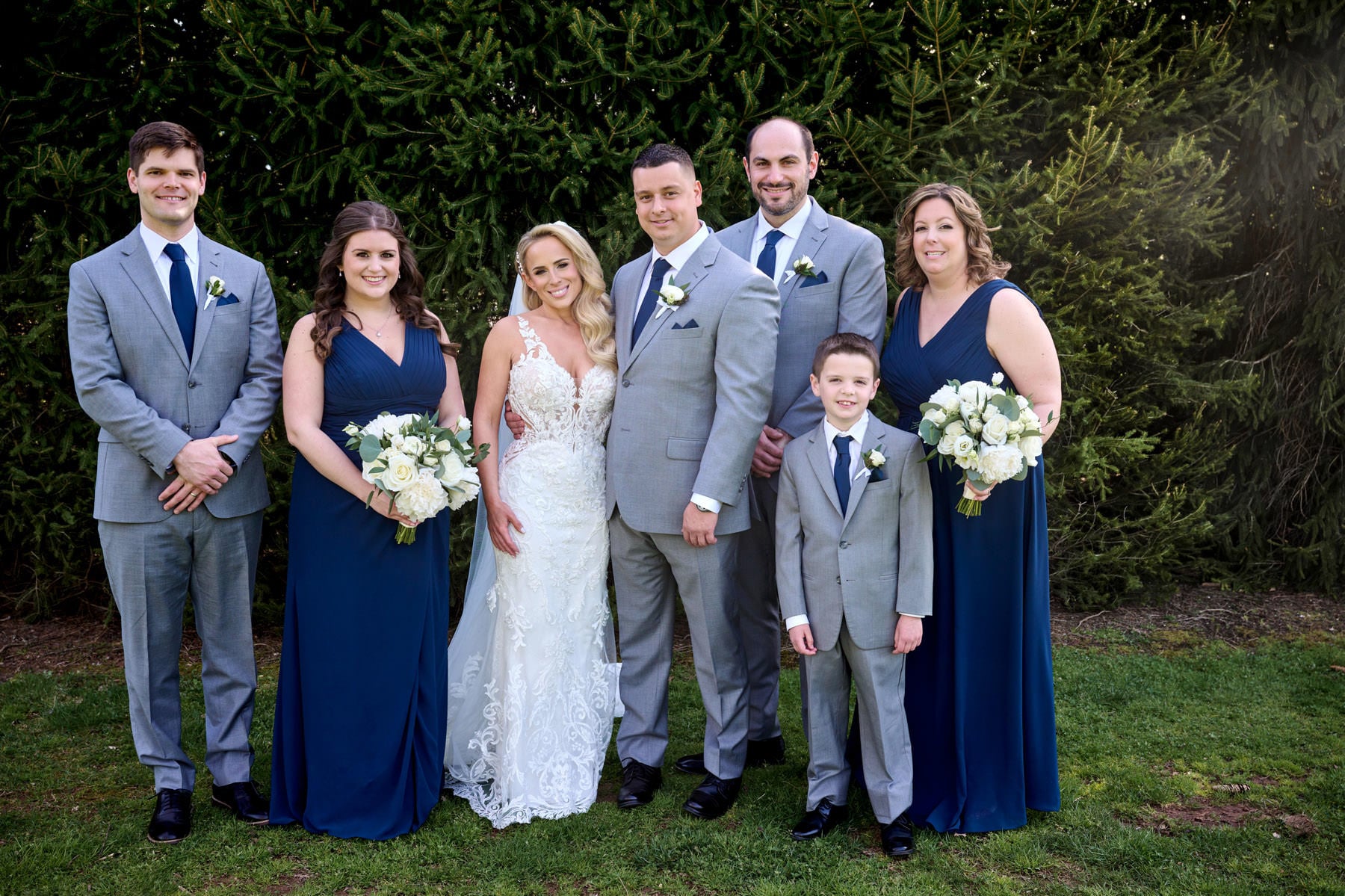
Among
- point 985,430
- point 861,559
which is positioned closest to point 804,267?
point 985,430

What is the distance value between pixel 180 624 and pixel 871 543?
2.67m

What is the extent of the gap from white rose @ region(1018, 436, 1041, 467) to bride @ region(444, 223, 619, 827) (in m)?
1.61

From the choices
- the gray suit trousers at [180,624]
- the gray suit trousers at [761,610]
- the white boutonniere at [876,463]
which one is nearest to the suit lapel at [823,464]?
the white boutonniere at [876,463]

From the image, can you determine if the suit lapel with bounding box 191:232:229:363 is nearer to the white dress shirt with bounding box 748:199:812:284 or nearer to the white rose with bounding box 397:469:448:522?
the white rose with bounding box 397:469:448:522

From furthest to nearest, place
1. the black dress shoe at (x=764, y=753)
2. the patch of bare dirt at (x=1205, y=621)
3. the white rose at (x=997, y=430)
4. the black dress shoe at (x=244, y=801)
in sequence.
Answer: the patch of bare dirt at (x=1205, y=621) → the black dress shoe at (x=764, y=753) → the black dress shoe at (x=244, y=801) → the white rose at (x=997, y=430)

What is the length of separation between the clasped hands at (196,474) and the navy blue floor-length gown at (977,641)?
2.56 meters

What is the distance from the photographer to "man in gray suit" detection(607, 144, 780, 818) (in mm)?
3723

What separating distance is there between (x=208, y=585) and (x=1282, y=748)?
480cm

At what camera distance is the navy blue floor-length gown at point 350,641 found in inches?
148

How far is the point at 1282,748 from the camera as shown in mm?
4656

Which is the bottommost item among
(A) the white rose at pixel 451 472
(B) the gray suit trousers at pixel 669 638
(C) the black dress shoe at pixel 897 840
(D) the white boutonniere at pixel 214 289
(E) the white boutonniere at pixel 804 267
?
(C) the black dress shoe at pixel 897 840

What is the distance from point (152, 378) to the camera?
12.2 ft

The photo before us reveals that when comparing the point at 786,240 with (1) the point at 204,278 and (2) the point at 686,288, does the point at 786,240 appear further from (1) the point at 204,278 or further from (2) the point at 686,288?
(1) the point at 204,278

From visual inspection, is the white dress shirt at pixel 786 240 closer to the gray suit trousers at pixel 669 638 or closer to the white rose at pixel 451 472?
the gray suit trousers at pixel 669 638
